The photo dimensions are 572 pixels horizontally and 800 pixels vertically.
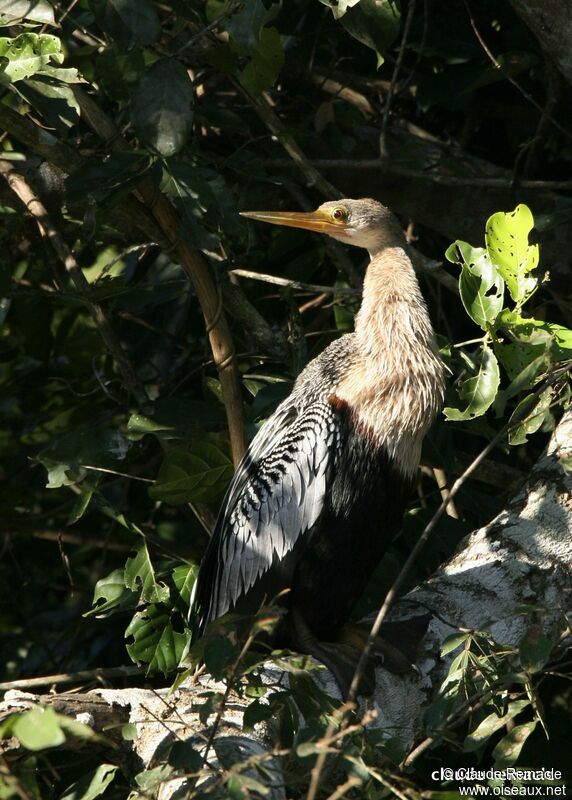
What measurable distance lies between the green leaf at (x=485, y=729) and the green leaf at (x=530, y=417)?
70 cm

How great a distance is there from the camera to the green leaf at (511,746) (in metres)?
2.37

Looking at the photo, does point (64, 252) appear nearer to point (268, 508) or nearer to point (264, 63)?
point (264, 63)

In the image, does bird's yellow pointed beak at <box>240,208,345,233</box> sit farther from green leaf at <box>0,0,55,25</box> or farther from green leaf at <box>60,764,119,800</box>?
green leaf at <box>60,764,119,800</box>

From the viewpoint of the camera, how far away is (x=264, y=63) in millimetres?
3312

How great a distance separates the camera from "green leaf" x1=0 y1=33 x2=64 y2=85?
2.70 m

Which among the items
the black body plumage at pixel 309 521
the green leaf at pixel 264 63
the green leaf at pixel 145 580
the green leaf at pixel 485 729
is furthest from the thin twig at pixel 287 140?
the green leaf at pixel 485 729

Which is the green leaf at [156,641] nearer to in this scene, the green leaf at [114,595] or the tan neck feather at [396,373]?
the green leaf at [114,595]

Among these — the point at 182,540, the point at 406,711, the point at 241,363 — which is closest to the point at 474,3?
the point at 241,363

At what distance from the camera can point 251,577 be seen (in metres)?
3.24

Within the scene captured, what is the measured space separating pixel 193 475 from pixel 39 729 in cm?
176

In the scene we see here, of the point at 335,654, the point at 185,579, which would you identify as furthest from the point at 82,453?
the point at 335,654

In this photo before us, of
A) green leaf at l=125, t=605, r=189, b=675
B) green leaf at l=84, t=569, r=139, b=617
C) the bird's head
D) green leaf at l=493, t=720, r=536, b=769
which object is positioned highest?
the bird's head

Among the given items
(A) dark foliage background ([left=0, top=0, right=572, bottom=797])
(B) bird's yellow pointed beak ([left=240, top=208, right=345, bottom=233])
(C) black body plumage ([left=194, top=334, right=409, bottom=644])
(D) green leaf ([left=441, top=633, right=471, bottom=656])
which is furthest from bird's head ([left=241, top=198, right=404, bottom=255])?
(D) green leaf ([left=441, top=633, right=471, bottom=656])

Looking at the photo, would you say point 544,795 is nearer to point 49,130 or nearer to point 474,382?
point 474,382
